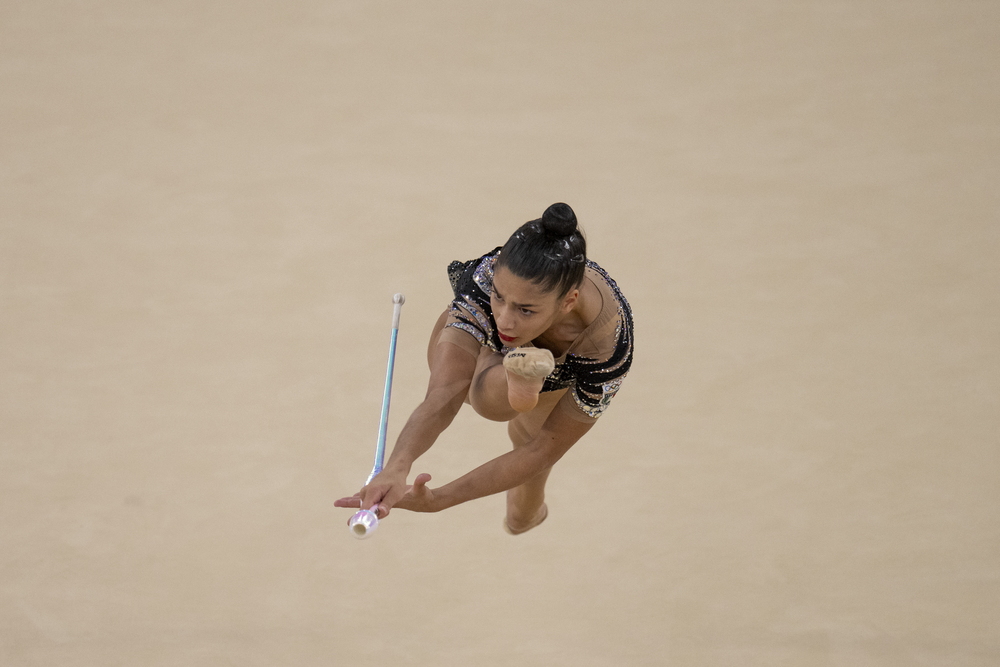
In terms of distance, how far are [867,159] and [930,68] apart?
0.90m

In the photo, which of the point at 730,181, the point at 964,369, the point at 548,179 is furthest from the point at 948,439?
the point at 548,179

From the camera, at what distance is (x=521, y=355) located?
6.61ft

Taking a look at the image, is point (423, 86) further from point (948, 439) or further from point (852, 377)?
point (948, 439)

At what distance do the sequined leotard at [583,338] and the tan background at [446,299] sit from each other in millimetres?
1229

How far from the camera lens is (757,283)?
451 centimetres

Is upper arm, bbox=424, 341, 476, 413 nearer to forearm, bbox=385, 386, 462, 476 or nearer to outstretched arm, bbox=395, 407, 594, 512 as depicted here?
forearm, bbox=385, 386, 462, 476

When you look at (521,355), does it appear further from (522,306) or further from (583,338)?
(583,338)

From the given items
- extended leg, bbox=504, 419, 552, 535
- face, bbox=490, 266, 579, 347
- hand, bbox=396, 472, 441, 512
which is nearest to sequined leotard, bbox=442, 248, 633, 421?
face, bbox=490, 266, 579, 347

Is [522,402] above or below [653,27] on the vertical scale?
below

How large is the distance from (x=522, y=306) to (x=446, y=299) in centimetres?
232

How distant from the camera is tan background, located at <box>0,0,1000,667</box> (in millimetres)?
3414

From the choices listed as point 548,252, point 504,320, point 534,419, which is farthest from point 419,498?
point 534,419

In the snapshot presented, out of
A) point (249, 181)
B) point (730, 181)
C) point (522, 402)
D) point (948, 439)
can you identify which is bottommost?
point (522, 402)

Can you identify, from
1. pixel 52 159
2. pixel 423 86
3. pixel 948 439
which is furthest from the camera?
pixel 423 86
